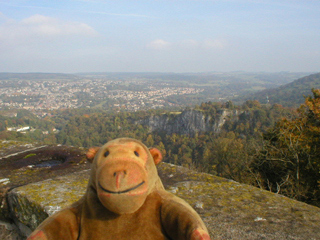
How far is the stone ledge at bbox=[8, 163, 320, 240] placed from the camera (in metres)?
2.84

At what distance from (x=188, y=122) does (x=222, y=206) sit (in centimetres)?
7604

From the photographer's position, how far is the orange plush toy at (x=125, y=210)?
5.24ft

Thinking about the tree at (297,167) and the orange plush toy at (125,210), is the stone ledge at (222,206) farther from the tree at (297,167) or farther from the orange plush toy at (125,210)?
the tree at (297,167)

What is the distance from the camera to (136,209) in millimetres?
1704

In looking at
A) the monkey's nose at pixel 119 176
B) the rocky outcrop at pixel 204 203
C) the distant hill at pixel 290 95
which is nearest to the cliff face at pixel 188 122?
the distant hill at pixel 290 95

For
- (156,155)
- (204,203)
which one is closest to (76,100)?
(204,203)

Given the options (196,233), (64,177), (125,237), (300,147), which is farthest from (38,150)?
(300,147)

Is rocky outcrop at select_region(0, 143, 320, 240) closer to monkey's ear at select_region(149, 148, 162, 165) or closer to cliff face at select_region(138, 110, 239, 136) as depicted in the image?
monkey's ear at select_region(149, 148, 162, 165)

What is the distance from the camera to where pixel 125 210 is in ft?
5.43

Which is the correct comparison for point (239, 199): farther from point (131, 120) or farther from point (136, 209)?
point (131, 120)

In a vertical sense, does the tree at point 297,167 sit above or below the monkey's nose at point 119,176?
below

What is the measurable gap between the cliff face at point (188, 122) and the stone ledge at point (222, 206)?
66347 mm

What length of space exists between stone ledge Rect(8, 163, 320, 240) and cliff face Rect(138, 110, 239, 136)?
66347mm

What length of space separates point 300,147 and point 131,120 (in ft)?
272
